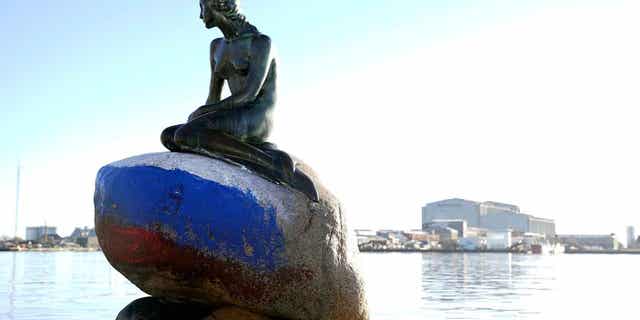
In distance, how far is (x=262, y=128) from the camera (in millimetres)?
9469

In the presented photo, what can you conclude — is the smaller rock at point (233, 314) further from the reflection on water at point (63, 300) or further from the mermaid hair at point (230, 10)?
the reflection on water at point (63, 300)

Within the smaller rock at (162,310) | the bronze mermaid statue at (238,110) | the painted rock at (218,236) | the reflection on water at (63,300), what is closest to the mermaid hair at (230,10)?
the bronze mermaid statue at (238,110)

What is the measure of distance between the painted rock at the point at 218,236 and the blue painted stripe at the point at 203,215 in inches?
0.4

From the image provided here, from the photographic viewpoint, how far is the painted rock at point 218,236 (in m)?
8.61

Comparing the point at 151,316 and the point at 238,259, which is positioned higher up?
the point at 238,259

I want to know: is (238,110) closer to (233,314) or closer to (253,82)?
(253,82)

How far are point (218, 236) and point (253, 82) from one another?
1.91 metres

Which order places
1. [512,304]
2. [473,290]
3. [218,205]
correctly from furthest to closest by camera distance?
[473,290] → [512,304] → [218,205]

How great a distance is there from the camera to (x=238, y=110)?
938 cm

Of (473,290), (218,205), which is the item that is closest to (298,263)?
(218,205)

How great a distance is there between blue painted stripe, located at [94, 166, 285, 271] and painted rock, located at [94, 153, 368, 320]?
0.03 ft

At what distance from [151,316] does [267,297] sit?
1.42m

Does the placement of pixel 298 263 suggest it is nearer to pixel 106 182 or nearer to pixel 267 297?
pixel 267 297

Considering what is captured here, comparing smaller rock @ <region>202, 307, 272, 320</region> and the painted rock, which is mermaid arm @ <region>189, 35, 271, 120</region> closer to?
the painted rock
